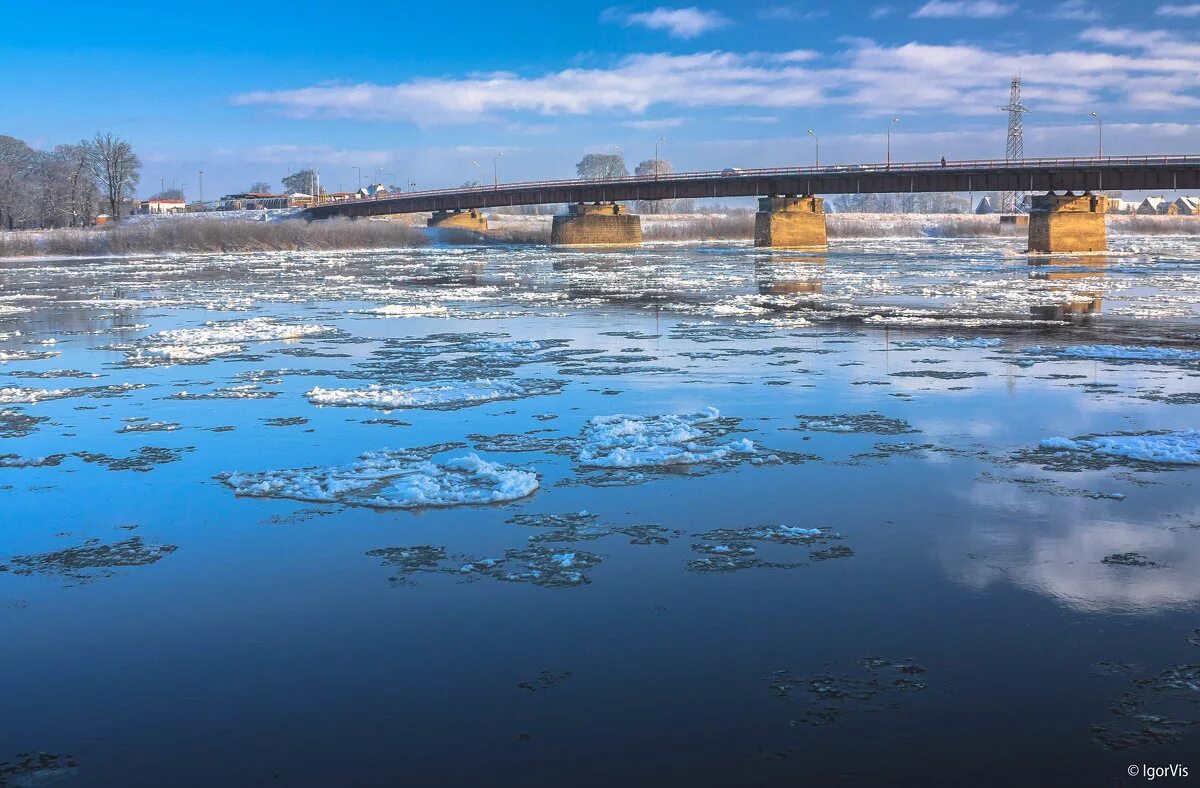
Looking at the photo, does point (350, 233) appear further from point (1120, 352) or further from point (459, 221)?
point (1120, 352)

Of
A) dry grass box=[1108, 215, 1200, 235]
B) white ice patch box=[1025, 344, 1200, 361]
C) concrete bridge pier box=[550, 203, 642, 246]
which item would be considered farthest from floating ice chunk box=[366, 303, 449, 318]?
dry grass box=[1108, 215, 1200, 235]

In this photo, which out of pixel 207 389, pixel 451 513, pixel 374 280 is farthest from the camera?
pixel 374 280

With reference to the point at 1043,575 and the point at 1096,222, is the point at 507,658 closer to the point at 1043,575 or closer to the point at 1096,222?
the point at 1043,575

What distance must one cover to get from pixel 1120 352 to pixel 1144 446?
10.1 m

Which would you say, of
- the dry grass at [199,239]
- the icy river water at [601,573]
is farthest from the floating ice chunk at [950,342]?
the dry grass at [199,239]

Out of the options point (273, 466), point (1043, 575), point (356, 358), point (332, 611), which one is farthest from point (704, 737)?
point (356, 358)

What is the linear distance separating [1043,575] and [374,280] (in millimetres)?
47178

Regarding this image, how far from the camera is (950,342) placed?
2391 centimetres

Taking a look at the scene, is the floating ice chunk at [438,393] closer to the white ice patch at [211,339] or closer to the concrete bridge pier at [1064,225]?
the white ice patch at [211,339]

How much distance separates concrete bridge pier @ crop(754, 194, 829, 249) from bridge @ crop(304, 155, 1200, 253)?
9 cm

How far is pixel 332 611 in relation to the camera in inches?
315

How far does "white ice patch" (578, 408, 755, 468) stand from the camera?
40.9 ft

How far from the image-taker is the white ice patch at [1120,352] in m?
21.0

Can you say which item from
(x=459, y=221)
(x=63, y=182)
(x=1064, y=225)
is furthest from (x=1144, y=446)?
(x=63, y=182)
